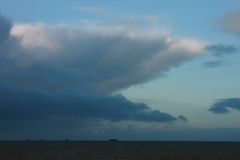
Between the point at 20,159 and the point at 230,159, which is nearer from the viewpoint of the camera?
the point at 20,159

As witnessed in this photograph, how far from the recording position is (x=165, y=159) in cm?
10669

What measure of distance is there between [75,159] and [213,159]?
3050 centimetres

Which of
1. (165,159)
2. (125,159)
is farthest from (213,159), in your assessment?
(125,159)

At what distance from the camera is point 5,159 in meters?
97.9

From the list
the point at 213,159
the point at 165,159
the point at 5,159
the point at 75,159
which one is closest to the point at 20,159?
the point at 5,159

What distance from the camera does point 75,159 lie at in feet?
339

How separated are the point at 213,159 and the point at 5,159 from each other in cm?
4495

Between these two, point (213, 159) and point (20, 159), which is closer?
point (20, 159)

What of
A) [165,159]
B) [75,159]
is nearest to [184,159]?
[165,159]

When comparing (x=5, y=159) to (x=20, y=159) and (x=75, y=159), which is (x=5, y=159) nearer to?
(x=20, y=159)

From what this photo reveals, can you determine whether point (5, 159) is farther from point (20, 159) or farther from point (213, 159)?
point (213, 159)

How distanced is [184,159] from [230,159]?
35.6 ft

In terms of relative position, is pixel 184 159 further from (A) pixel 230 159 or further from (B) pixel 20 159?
(B) pixel 20 159

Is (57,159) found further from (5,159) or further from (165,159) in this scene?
(165,159)
